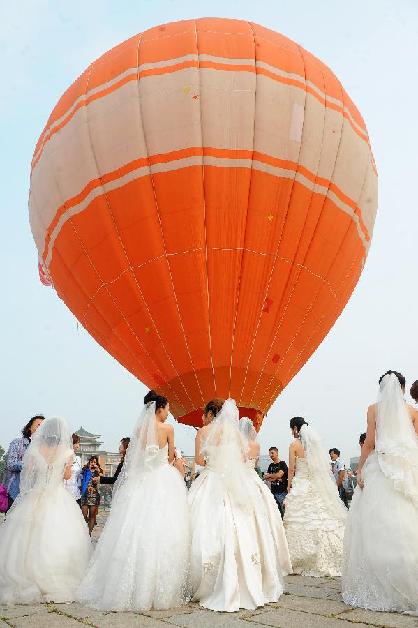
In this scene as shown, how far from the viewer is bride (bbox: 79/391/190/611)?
4.05 meters

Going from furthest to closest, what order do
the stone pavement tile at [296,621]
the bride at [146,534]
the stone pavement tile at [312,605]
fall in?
the bride at [146,534] < the stone pavement tile at [312,605] < the stone pavement tile at [296,621]

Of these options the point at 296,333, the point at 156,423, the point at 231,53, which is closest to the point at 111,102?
the point at 231,53

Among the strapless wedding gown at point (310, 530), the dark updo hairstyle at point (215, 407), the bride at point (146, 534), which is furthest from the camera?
the strapless wedding gown at point (310, 530)

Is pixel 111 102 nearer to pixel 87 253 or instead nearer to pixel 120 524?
pixel 87 253

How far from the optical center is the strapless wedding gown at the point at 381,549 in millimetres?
3982

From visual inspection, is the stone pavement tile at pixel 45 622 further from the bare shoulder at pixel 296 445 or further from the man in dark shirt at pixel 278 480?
the man in dark shirt at pixel 278 480

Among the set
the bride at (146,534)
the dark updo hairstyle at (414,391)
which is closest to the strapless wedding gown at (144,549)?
the bride at (146,534)

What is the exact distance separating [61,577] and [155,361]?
600 centimetres

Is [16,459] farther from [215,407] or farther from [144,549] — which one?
[215,407]

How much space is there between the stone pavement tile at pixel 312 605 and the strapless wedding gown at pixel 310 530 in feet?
5.35

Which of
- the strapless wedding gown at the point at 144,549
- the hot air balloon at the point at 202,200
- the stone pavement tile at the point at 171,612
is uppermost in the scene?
the hot air balloon at the point at 202,200

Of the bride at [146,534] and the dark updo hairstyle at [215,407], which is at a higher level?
the dark updo hairstyle at [215,407]

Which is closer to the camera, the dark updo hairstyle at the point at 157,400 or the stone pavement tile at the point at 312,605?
the stone pavement tile at the point at 312,605

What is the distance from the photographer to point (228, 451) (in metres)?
4.84
